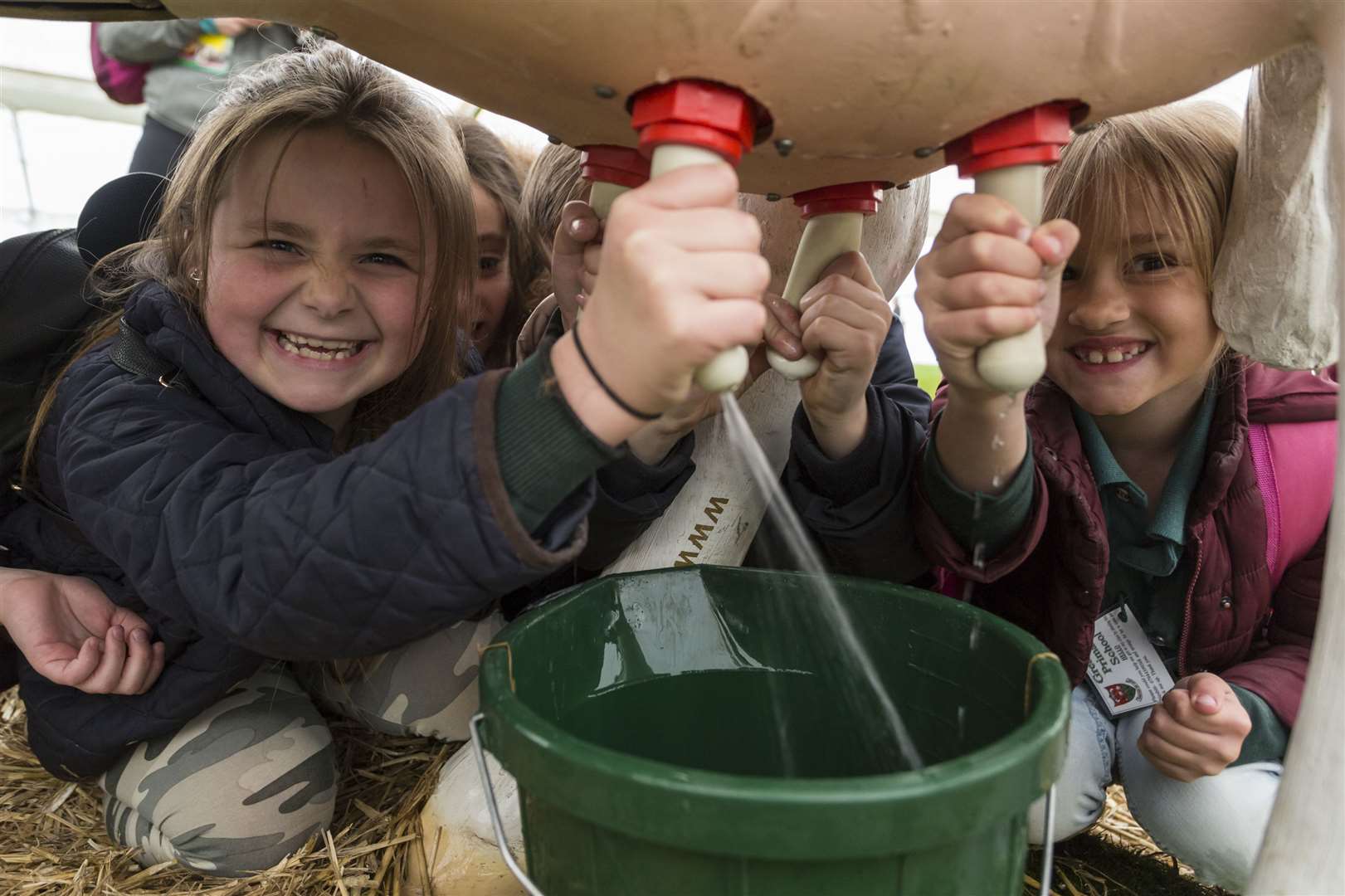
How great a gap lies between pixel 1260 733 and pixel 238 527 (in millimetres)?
926

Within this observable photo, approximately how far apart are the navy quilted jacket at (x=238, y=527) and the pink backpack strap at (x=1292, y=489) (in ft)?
2.43

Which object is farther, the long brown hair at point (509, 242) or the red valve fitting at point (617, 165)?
the long brown hair at point (509, 242)

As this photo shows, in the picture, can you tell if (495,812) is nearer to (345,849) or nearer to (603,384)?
(603,384)

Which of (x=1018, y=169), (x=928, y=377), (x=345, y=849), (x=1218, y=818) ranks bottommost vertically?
(x=928, y=377)

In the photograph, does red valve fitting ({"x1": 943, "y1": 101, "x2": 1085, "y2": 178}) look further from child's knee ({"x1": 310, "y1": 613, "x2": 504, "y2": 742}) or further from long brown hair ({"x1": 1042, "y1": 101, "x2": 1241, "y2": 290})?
child's knee ({"x1": 310, "y1": 613, "x2": 504, "y2": 742})

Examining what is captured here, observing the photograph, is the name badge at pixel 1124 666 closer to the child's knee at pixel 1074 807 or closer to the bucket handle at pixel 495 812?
the child's knee at pixel 1074 807

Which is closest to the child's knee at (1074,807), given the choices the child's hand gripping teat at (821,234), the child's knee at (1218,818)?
the child's knee at (1218,818)

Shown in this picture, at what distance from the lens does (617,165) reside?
0.71 metres

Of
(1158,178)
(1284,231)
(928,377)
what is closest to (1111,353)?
(1158,178)

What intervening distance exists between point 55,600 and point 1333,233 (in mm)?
1124

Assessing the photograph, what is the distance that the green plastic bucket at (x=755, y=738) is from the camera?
1.63 feet

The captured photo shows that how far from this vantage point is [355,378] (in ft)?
3.34

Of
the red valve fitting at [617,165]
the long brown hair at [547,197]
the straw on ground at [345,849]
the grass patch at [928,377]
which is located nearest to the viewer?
the red valve fitting at [617,165]

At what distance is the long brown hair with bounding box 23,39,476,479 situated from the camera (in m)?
0.99
